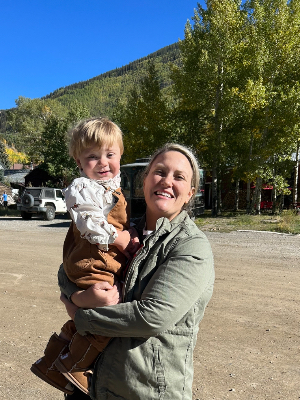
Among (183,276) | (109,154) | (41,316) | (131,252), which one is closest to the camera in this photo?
(183,276)

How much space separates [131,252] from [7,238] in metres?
13.4

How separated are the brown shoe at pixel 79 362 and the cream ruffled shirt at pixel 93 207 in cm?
45

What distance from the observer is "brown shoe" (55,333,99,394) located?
177 centimetres

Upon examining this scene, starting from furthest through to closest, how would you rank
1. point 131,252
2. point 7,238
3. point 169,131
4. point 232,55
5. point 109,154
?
point 169,131, point 232,55, point 7,238, point 109,154, point 131,252

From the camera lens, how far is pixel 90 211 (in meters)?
1.91

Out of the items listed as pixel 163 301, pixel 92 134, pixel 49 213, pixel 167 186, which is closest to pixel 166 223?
pixel 167 186

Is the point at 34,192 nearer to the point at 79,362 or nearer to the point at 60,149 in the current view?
the point at 60,149

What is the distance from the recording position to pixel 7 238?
14250 millimetres

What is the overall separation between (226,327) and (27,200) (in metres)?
18.8

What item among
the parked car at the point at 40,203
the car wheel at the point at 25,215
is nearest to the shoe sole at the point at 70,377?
the parked car at the point at 40,203

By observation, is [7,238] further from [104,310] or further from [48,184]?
[48,184]

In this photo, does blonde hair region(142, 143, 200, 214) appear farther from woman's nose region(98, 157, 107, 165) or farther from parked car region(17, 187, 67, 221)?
parked car region(17, 187, 67, 221)

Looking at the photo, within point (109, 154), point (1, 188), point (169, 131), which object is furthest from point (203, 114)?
point (1, 188)

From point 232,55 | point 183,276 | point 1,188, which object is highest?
point 232,55
